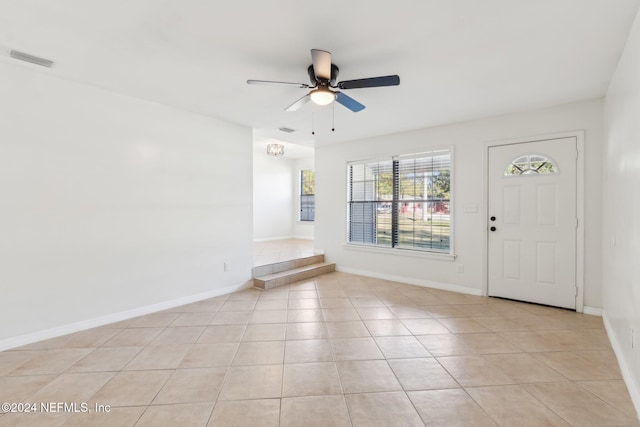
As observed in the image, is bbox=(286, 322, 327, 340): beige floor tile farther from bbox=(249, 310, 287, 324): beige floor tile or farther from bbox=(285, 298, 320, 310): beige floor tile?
bbox=(285, 298, 320, 310): beige floor tile

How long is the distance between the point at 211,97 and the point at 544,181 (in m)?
4.20

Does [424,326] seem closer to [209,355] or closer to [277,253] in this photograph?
[209,355]

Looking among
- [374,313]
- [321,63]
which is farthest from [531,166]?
[321,63]

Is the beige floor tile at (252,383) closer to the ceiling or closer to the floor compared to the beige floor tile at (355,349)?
closer to the floor

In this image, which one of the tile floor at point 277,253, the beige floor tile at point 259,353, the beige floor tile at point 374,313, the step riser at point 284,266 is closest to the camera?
the beige floor tile at point 259,353

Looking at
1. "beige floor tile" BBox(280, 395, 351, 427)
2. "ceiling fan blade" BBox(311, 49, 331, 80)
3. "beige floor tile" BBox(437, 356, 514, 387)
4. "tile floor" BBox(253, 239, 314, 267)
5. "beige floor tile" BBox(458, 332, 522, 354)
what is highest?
"ceiling fan blade" BBox(311, 49, 331, 80)

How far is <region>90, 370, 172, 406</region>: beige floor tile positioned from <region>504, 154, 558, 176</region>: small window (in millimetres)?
4466

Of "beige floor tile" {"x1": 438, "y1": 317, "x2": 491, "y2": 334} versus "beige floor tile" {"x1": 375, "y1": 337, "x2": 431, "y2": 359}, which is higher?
"beige floor tile" {"x1": 438, "y1": 317, "x2": 491, "y2": 334}

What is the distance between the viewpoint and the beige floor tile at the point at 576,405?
5.63 ft

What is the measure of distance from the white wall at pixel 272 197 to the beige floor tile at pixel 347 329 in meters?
5.20

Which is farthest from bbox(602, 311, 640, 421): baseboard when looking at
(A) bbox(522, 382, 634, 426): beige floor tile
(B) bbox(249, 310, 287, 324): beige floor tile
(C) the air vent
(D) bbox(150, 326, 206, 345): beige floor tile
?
(C) the air vent

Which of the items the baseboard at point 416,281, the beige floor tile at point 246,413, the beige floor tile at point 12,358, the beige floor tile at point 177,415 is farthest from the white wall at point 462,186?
the beige floor tile at point 12,358

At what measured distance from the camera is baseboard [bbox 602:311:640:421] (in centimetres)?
182

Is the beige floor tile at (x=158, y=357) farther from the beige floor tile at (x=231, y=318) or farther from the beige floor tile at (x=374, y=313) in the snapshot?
the beige floor tile at (x=374, y=313)
